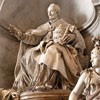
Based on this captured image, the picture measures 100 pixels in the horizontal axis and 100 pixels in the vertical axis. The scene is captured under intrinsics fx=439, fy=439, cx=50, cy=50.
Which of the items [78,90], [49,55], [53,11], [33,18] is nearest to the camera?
[78,90]

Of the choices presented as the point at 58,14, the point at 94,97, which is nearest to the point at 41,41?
the point at 58,14

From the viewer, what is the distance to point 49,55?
4.04 m

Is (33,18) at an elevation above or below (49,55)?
above

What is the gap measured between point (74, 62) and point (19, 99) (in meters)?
0.62

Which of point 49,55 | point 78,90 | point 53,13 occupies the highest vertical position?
point 53,13

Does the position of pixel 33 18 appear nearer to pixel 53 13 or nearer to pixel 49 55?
pixel 53 13

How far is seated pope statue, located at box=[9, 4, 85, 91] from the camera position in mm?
4027

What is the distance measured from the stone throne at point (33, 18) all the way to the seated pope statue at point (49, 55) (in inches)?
8.1

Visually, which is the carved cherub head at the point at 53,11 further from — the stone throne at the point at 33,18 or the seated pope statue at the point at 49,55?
the stone throne at the point at 33,18

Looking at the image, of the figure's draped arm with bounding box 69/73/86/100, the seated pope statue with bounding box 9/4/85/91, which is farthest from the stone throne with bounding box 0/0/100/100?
the figure's draped arm with bounding box 69/73/86/100

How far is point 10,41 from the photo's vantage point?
4.77 metres

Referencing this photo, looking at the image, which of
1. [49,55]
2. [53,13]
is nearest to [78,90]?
[49,55]

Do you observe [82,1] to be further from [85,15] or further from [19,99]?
[19,99]

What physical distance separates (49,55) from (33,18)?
1.06m
